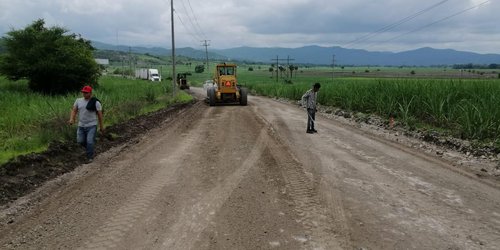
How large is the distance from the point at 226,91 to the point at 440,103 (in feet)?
50.0

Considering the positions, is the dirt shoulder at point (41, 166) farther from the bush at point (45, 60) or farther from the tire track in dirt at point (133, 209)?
Result: the bush at point (45, 60)

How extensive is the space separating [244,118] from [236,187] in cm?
1202

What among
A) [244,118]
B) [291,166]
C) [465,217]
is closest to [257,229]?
[465,217]

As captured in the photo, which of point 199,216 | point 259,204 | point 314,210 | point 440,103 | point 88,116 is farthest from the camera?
point 440,103

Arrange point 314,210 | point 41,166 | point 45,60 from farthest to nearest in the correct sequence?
point 45,60
point 41,166
point 314,210

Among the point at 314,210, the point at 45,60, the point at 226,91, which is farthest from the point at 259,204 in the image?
the point at 45,60

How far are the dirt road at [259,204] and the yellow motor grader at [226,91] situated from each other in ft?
54.5

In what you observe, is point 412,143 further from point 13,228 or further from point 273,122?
point 13,228

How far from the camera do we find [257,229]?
18.5 ft

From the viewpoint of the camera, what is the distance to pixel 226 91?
1102 inches

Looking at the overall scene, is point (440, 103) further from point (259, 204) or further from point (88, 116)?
point (88, 116)

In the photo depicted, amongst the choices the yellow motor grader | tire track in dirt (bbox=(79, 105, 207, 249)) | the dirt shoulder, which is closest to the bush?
the yellow motor grader

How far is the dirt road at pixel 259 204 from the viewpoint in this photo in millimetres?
5355

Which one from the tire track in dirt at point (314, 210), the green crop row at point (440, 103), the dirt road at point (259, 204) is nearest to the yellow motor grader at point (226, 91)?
the green crop row at point (440, 103)
